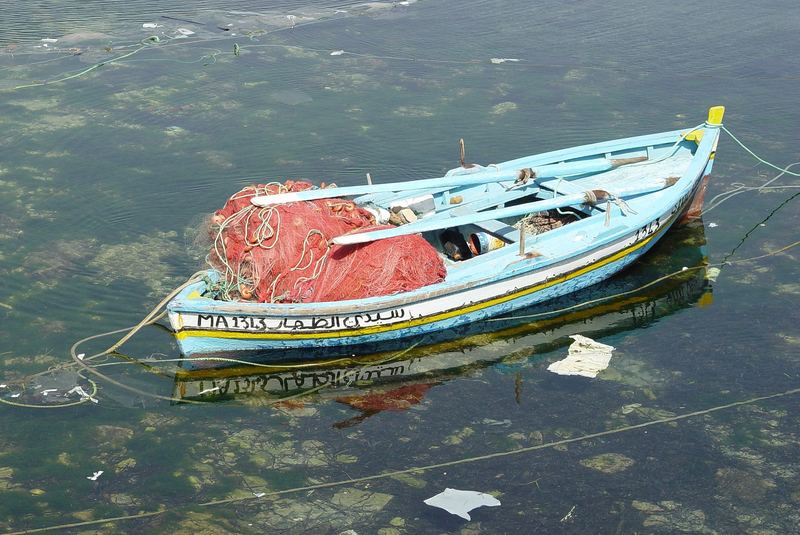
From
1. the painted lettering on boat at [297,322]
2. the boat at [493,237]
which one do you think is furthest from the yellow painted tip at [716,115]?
the painted lettering on boat at [297,322]

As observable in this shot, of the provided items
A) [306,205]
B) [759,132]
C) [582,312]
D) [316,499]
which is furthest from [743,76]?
[316,499]

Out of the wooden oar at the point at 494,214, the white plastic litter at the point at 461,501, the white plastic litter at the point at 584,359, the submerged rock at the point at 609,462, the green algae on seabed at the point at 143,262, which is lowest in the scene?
the submerged rock at the point at 609,462

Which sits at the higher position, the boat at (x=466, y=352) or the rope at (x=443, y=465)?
the boat at (x=466, y=352)

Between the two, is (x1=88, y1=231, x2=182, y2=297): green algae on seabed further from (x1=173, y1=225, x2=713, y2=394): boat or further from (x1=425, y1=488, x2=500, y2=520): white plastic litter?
(x1=425, y1=488, x2=500, y2=520): white plastic litter

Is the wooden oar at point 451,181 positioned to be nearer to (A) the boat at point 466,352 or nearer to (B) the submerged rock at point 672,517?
(A) the boat at point 466,352

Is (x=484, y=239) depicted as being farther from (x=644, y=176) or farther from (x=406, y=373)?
(x=644, y=176)

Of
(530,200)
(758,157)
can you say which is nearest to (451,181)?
(530,200)
